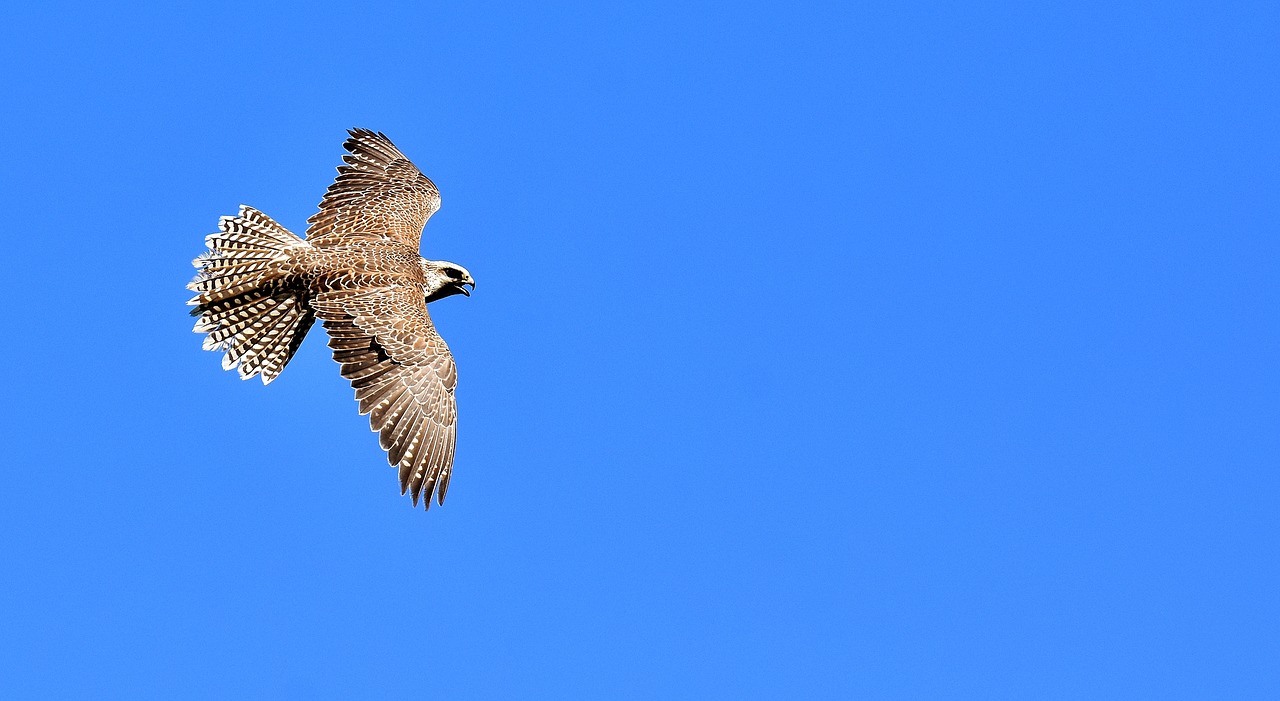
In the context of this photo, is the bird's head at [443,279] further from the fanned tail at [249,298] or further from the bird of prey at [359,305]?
the fanned tail at [249,298]

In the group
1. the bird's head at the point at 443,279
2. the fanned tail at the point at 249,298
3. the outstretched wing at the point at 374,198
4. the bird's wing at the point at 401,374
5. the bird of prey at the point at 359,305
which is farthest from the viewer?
the outstretched wing at the point at 374,198

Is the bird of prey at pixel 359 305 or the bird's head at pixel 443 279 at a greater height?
the bird's head at pixel 443 279

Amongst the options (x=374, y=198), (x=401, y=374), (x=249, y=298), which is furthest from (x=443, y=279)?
(x=401, y=374)

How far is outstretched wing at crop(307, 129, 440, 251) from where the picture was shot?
75.5ft

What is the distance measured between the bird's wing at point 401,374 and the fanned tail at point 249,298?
0.68 m

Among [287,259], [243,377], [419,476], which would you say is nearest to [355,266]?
[287,259]

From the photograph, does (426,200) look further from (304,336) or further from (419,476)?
(419,476)

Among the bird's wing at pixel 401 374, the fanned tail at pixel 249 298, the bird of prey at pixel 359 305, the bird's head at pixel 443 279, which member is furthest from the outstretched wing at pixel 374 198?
the bird's wing at pixel 401 374

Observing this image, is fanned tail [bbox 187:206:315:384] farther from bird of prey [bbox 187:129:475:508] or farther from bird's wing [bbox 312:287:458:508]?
bird's wing [bbox 312:287:458:508]

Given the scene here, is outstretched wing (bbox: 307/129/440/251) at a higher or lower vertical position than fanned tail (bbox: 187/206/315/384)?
higher

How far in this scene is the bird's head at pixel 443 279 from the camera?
73.3 ft

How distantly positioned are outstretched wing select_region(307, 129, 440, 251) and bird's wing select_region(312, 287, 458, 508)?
2.45 meters

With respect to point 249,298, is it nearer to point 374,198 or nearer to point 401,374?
point 401,374

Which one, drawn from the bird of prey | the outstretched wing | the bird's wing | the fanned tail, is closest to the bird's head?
the bird of prey
